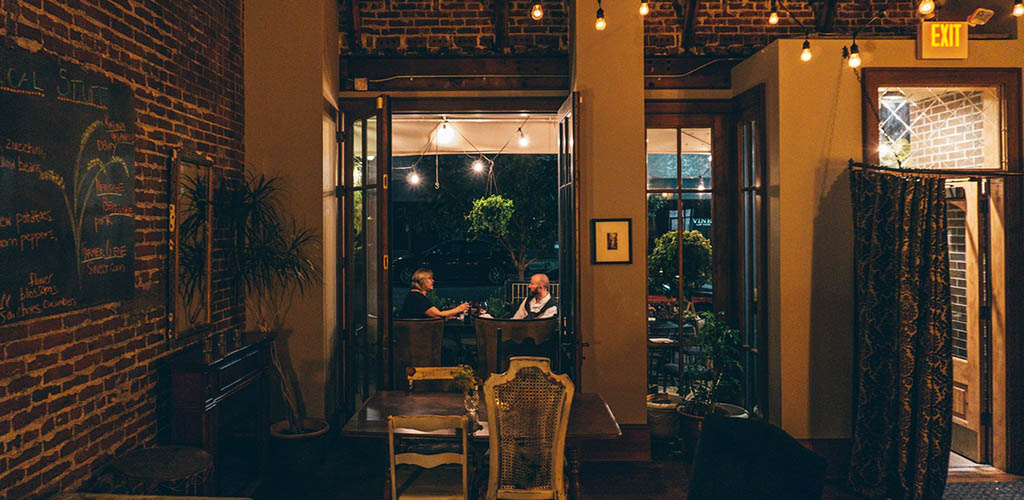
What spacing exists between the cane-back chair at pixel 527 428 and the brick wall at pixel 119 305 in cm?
196

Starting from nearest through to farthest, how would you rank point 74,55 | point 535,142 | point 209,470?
1. point 74,55
2. point 209,470
3. point 535,142

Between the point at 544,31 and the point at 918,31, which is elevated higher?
the point at 544,31

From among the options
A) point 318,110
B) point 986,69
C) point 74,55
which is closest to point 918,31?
point 986,69

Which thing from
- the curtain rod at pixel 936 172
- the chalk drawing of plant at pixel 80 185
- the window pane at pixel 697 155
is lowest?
the chalk drawing of plant at pixel 80 185

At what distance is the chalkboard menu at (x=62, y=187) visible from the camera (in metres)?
2.75

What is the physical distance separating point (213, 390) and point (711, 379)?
3555 mm

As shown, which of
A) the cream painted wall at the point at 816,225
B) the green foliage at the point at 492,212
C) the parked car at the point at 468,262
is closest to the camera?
the cream painted wall at the point at 816,225

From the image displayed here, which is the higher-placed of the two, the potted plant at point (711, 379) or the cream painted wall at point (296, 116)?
the cream painted wall at point (296, 116)

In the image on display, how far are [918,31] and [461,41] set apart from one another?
141 inches

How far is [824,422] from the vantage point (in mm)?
4992

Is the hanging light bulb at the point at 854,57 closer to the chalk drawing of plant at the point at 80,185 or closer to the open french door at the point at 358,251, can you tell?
the open french door at the point at 358,251

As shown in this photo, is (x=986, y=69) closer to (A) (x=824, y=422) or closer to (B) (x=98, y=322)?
(A) (x=824, y=422)

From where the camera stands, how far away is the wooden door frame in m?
4.85

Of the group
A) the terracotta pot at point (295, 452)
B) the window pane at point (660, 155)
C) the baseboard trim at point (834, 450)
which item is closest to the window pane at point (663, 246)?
the window pane at point (660, 155)
